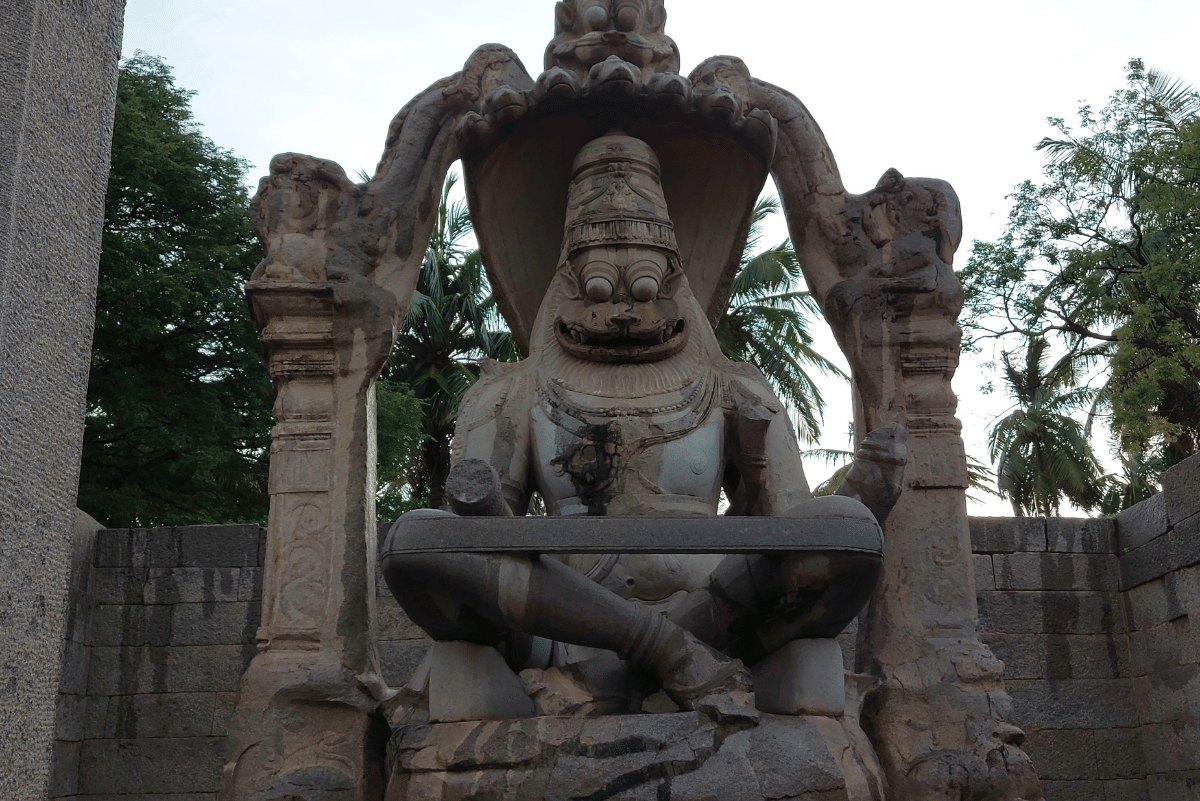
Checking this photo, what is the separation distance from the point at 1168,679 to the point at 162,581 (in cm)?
537

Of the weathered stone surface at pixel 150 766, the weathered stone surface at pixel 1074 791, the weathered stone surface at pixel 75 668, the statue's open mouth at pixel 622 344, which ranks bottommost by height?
the weathered stone surface at pixel 1074 791

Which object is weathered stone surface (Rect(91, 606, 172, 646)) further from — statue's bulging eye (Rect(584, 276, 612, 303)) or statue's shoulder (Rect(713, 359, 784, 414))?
statue's shoulder (Rect(713, 359, 784, 414))

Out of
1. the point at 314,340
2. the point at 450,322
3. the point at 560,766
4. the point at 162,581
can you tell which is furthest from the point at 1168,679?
the point at 450,322

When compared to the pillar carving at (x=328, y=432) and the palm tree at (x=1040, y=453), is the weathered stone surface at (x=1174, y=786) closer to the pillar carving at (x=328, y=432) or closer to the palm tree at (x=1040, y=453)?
the pillar carving at (x=328, y=432)

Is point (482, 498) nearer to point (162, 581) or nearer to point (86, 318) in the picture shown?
point (86, 318)

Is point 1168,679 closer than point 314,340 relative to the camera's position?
No

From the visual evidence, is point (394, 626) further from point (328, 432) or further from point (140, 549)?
point (328, 432)

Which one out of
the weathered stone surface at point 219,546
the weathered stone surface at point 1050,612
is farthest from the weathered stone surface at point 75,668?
the weathered stone surface at point 1050,612

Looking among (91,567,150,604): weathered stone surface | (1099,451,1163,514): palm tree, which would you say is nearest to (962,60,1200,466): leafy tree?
(1099,451,1163,514): palm tree

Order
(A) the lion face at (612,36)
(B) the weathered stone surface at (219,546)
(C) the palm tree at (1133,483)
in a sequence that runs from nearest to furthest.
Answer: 1. (A) the lion face at (612,36)
2. (B) the weathered stone surface at (219,546)
3. (C) the palm tree at (1133,483)

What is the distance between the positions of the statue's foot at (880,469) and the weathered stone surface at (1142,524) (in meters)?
3.35

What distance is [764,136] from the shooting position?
444 centimetres

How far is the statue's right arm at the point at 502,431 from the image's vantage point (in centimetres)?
414

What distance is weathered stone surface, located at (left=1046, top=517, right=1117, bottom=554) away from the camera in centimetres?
662
